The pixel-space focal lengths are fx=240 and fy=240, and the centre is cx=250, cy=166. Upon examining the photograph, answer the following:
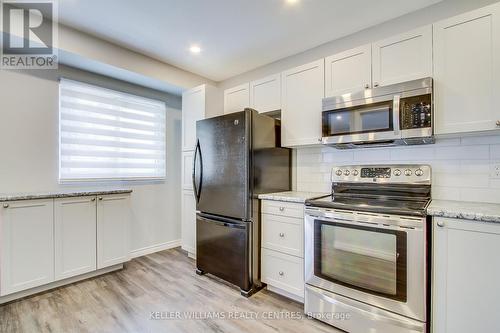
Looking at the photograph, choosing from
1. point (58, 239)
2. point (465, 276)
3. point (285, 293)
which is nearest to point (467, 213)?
point (465, 276)

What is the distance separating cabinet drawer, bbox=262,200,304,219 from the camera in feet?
7.04

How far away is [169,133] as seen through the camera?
12.4 feet

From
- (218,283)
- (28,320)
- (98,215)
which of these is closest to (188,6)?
(98,215)

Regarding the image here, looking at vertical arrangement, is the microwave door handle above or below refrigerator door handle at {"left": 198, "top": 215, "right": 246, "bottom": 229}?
above

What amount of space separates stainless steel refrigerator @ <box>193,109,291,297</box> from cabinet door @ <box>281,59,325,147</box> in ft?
0.57

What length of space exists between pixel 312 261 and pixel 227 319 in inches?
33.0

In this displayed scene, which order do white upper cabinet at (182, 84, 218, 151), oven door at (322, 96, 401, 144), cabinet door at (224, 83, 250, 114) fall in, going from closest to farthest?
oven door at (322, 96, 401, 144)
cabinet door at (224, 83, 250, 114)
white upper cabinet at (182, 84, 218, 151)

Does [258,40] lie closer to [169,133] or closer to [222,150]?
[222,150]

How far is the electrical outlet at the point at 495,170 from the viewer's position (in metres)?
1.80

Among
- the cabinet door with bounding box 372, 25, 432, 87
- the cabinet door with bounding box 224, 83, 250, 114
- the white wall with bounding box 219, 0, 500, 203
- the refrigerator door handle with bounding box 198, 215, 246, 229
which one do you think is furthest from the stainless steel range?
the cabinet door with bounding box 224, 83, 250, 114

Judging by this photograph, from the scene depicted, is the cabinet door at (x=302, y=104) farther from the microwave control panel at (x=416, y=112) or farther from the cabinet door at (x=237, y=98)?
the microwave control panel at (x=416, y=112)

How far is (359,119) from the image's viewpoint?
6.79 feet

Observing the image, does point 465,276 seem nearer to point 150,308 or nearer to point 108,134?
point 150,308

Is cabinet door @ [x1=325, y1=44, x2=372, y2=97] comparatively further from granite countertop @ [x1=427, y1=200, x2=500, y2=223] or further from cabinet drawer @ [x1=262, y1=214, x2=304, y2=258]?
cabinet drawer @ [x1=262, y1=214, x2=304, y2=258]
